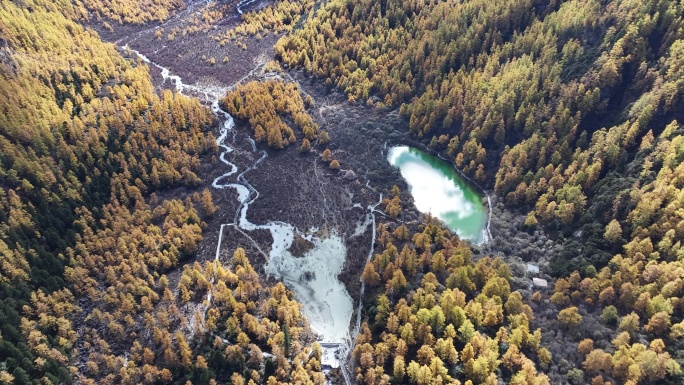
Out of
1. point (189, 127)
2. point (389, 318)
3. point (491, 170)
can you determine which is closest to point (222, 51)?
point (189, 127)

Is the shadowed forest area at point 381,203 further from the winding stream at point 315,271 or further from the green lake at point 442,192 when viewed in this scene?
the green lake at point 442,192

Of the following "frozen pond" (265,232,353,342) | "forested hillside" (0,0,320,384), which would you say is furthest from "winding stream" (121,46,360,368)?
"forested hillside" (0,0,320,384)

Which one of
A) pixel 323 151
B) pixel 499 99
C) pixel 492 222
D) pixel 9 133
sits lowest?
pixel 492 222

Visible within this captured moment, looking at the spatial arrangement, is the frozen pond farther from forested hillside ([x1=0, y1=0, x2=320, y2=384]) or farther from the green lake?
the green lake

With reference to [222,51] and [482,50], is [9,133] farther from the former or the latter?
[482,50]

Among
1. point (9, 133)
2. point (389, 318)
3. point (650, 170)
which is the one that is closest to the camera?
point (389, 318)

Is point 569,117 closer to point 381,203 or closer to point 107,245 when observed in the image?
point 381,203

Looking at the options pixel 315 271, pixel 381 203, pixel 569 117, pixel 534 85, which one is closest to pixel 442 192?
pixel 381 203

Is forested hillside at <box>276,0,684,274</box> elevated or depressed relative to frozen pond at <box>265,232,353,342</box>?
elevated

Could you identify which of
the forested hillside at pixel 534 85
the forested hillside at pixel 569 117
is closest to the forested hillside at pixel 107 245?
the forested hillside at pixel 569 117
